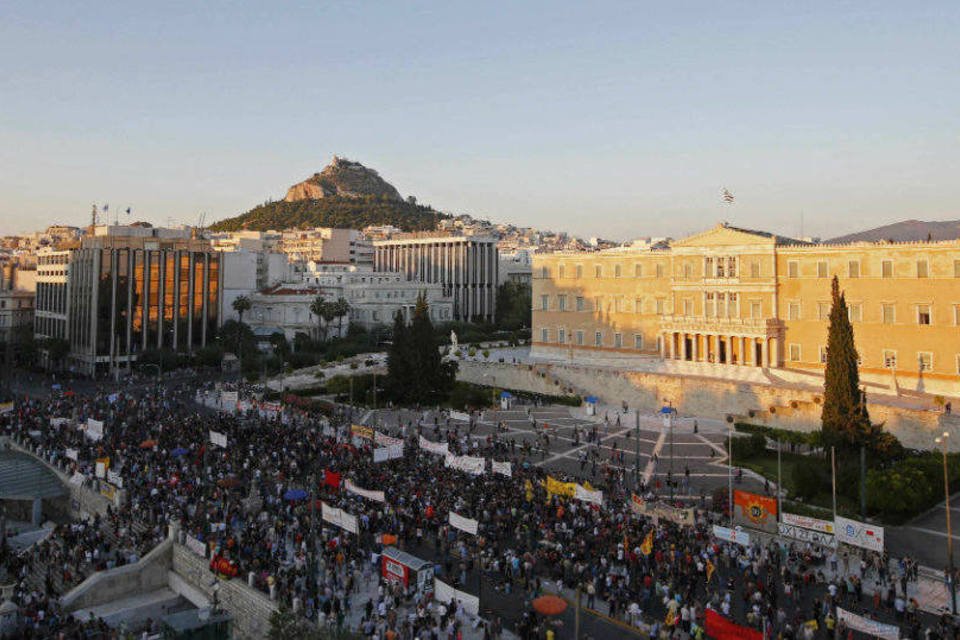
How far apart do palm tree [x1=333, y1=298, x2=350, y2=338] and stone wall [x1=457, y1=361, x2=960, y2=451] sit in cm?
2804

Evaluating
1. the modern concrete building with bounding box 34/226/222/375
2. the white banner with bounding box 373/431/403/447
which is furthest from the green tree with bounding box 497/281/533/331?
the white banner with bounding box 373/431/403/447

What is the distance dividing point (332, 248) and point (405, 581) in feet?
391

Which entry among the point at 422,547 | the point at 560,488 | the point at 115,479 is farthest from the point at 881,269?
the point at 115,479

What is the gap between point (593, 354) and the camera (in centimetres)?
6475

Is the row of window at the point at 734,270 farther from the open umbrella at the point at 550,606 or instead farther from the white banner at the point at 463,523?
the open umbrella at the point at 550,606

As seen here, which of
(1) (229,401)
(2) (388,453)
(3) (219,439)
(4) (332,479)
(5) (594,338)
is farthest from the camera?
(5) (594,338)

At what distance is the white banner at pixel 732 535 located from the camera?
901 inches

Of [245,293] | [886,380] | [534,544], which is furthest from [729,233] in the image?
[245,293]

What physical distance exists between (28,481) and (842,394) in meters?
37.1

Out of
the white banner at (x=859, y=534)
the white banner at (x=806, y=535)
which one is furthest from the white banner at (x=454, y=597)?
the white banner at (x=859, y=534)

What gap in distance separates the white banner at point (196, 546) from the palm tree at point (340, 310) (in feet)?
195

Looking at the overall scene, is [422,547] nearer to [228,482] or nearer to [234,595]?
[234,595]

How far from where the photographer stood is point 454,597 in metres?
20.5

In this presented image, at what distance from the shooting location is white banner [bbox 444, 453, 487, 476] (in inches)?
1164
